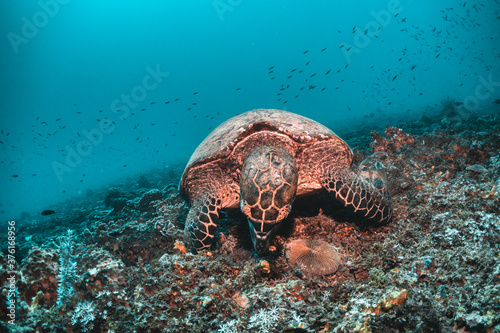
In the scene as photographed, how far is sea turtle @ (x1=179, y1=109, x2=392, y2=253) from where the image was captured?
2.70m

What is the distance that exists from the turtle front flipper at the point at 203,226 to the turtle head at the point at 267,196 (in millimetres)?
694

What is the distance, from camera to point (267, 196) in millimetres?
2646

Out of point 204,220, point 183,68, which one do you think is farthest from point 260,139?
point 183,68

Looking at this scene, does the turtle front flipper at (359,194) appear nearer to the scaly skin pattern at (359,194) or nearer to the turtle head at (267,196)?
the scaly skin pattern at (359,194)

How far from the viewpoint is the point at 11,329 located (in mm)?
1679

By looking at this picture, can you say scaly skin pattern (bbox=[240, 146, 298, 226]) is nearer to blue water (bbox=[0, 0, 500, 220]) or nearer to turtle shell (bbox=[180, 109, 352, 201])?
turtle shell (bbox=[180, 109, 352, 201])

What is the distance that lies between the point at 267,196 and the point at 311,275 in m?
1.00

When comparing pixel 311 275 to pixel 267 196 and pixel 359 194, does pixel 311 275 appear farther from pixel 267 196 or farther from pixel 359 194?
pixel 359 194

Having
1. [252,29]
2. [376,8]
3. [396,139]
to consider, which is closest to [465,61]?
[376,8]

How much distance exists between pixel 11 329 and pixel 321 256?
2870 millimetres

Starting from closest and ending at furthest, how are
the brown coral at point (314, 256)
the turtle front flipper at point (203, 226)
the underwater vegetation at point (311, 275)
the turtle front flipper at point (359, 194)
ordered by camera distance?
the underwater vegetation at point (311, 275), the brown coral at point (314, 256), the turtle front flipper at point (359, 194), the turtle front flipper at point (203, 226)

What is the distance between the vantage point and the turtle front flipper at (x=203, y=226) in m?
3.21

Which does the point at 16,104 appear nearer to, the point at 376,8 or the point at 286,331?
the point at 286,331

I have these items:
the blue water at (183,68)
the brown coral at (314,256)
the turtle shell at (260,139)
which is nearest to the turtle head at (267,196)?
the brown coral at (314,256)
